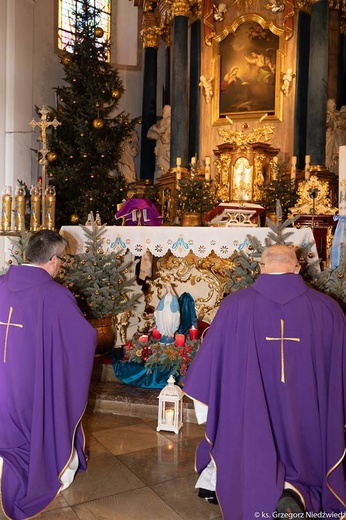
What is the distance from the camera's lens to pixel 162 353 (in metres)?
5.17

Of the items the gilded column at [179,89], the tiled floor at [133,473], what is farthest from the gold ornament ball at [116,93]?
the tiled floor at [133,473]

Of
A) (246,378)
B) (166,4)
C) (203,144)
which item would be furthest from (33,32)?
(246,378)

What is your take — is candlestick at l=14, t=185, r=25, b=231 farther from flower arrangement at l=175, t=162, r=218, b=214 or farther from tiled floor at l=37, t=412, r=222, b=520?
flower arrangement at l=175, t=162, r=218, b=214

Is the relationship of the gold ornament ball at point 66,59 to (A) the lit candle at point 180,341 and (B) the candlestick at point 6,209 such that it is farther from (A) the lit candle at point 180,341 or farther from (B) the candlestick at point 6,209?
(A) the lit candle at point 180,341

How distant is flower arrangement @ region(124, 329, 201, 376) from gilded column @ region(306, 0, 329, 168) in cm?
644

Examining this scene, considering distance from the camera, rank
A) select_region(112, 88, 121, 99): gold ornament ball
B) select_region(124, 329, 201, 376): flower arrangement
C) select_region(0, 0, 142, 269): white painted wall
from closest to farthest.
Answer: select_region(124, 329, 201, 376): flower arrangement, select_region(0, 0, 142, 269): white painted wall, select_region(112, 88, 121, 99): gold ornament ball

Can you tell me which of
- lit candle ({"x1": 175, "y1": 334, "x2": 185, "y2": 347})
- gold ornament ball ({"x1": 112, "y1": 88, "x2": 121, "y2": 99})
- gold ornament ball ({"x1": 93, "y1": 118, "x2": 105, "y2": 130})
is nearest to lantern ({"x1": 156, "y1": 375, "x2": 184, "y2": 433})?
lit candle ({"x1": 175, "y1": 334, "x2": 185, "y2": 347})

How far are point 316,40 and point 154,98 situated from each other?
13.0ft

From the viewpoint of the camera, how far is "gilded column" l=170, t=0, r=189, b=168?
11320 millimetres

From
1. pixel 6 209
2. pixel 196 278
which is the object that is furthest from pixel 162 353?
pixel 6 209

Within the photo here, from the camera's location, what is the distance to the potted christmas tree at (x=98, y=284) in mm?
5516

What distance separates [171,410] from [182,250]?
178 cm

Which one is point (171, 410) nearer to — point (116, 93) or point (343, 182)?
point (343, 182)

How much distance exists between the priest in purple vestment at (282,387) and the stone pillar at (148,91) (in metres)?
9.98
